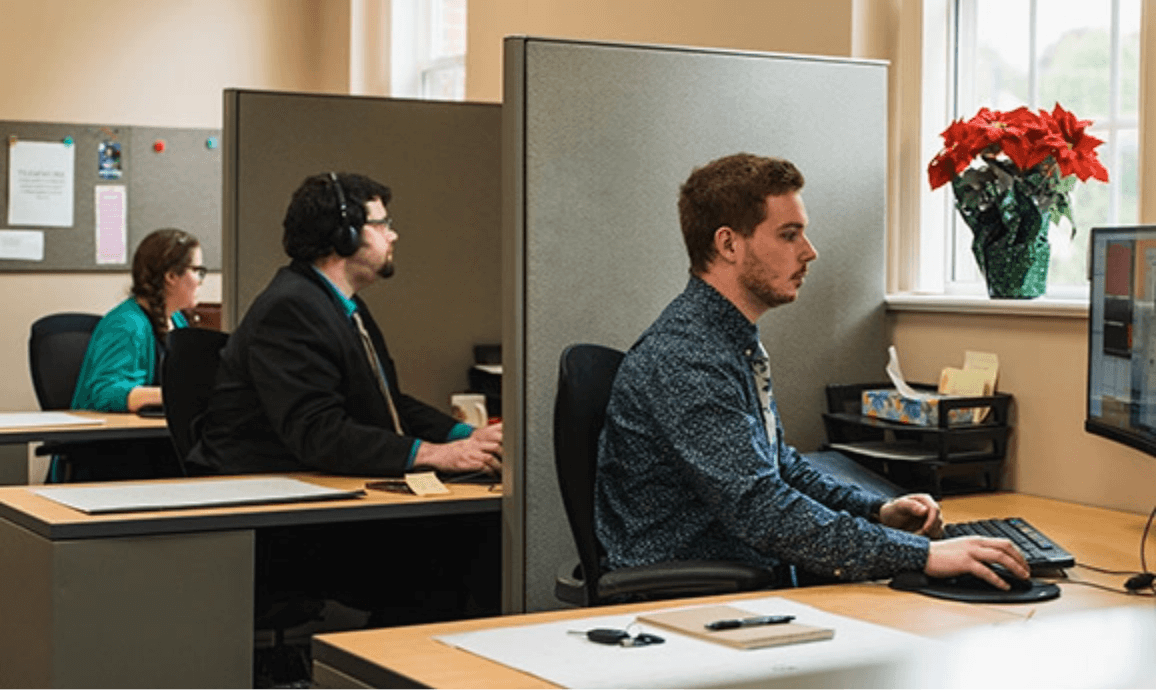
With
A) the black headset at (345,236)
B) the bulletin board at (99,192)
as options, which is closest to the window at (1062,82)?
the black headset at (345,236)

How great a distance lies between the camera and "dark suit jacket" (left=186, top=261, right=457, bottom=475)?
3148 millimetres

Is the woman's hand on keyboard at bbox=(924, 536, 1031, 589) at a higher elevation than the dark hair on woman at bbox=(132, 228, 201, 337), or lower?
lower

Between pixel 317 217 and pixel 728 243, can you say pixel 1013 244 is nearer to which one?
pixel 728 243

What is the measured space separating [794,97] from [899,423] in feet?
2.19

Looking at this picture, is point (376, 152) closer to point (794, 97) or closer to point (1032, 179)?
point (794, 97)

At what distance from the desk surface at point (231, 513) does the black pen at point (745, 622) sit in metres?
1.05

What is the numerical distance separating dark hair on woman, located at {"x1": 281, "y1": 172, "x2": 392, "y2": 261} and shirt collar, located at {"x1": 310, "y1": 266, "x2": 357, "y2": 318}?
4 centimetres

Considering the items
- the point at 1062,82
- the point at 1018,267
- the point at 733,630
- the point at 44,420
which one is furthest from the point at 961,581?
Result: the point at 44,420

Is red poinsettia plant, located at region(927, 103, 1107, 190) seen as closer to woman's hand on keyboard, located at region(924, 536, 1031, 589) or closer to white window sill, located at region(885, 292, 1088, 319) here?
white window sill, located at region(885, 292, 1088, 319)

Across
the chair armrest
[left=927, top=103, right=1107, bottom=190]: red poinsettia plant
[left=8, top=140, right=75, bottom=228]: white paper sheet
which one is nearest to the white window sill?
[left=927, top=103, right=1107, bottom=190]: red poinsettia plant

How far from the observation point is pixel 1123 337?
8.79 ft

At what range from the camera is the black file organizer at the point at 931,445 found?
10.1 ft

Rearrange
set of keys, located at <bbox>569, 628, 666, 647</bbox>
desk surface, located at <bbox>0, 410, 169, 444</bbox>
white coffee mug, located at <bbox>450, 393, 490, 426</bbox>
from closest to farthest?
set of keys, located at <bbox>569, 628, 666, 647</bbox> < white coffee mug, located at <bbox>450, 393, 490, 426</bbox> < desk surface, located at <bbox>0, 410, 169, 444</bbox>

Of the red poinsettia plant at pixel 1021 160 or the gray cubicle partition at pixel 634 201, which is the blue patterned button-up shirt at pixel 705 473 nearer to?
the gray cubicle partition at pixel 634 201
